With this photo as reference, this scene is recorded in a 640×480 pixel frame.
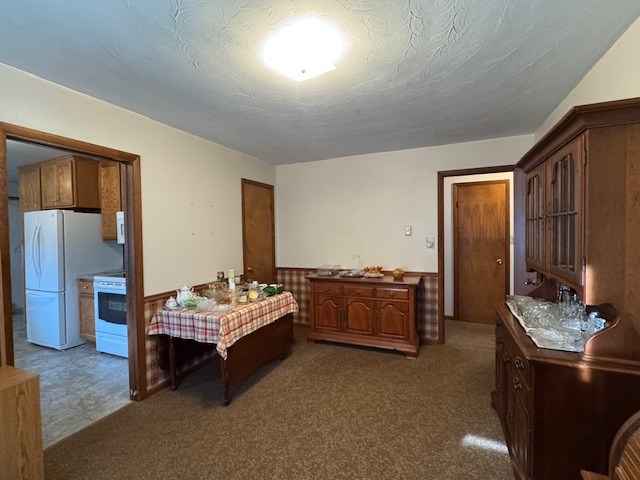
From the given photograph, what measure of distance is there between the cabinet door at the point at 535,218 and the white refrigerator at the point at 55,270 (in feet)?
15.9

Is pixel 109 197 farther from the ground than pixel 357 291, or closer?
farther from the ground

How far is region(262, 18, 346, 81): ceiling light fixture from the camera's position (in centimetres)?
150

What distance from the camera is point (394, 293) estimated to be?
11.1 feet

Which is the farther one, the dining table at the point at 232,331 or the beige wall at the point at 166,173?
the dining table at the point at 232,331

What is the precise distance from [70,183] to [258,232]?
2331 mm

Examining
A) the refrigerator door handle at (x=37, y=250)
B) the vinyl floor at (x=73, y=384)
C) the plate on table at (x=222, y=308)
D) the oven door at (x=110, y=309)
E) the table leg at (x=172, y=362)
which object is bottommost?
the vinyl floor at (x=73, y=384)

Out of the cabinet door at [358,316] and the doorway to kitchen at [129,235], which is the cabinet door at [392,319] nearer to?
the cabinet door at [358,316]

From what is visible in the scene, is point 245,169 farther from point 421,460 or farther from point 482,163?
point 421,460

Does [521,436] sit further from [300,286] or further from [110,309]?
[110,309]

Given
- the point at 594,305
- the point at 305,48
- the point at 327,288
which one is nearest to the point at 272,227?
the point at 327,288

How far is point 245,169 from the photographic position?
391 centimetres

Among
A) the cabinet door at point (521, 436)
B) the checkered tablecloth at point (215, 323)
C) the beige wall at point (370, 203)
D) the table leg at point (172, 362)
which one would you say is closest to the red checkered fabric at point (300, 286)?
the beige wall at point (370, 203)

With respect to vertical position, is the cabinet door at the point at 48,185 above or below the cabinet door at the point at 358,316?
above

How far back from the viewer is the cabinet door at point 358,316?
3.51 m
